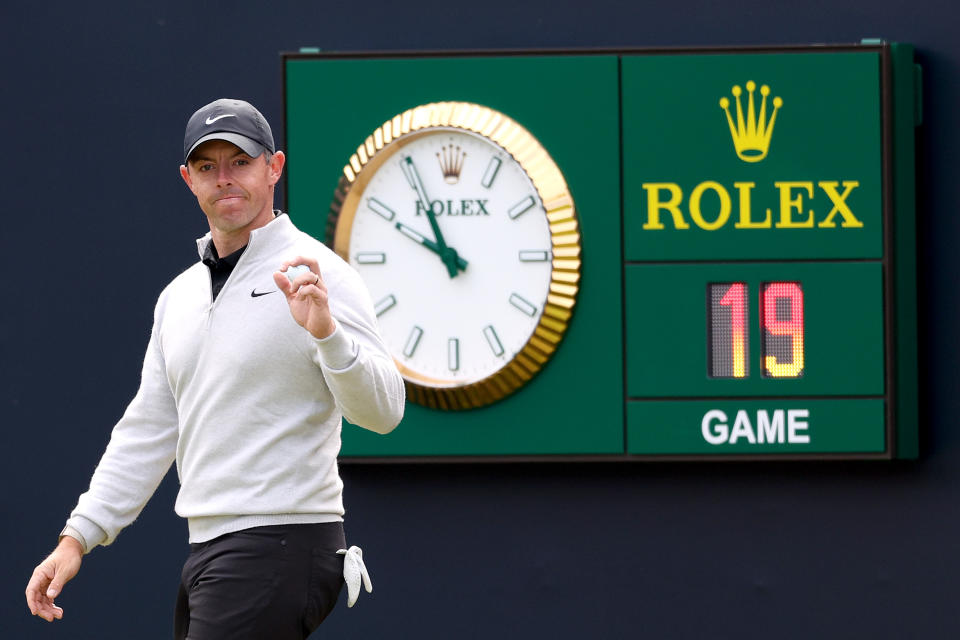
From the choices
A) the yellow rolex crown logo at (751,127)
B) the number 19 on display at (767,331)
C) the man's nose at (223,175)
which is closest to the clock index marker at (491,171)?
the yellow rolex crown logo at (751,127)

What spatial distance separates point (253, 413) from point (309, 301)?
0.35 metres

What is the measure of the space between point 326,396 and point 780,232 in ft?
8.24

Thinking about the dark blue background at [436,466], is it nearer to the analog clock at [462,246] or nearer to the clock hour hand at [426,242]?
the analog clock at [462,246]

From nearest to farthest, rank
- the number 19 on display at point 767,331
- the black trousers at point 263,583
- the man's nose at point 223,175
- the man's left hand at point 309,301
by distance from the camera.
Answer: the man's left hand at point 309,301
the black trousers at point 263,583
the man's nose at point 223,175
the number 19 on display at point 767,331

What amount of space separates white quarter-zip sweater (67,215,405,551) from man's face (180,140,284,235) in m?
0.06

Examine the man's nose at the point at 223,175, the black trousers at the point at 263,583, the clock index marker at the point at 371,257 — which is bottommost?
the black trousers at the point at 263,583

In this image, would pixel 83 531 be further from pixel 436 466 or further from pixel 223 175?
pixel 436 466

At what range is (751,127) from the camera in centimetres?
480

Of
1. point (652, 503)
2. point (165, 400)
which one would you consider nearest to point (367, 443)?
point (652, 503)

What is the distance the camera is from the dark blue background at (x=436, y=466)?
4.92 metres

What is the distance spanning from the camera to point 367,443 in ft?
15.9

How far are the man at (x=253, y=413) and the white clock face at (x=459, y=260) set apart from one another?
196cm

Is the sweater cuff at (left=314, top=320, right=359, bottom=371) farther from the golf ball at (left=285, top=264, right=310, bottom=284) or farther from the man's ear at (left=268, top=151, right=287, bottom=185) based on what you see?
the man's ear at (left=268, top=151, right=287, bottom=185)

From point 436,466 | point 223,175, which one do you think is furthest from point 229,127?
point 436,466
